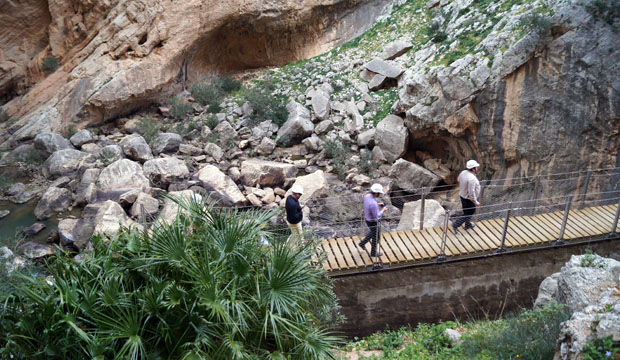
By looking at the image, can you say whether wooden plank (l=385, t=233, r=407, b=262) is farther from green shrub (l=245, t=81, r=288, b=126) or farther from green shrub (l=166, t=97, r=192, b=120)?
green shrub (l=166, t=97, r=192, b=120)

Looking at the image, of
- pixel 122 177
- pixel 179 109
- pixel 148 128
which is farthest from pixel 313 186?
pixel 179 109

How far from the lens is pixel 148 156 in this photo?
621 inches

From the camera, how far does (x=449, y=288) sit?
8.31 m

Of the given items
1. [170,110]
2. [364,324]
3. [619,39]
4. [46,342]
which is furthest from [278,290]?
[170,110]

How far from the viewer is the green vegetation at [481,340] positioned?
5.30 meters

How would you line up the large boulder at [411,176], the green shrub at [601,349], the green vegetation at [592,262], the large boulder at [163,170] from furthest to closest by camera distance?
1. the large boulder at [163,170]
2. the large boulder at [411,176]
3. the green vegetation at [592,262]
4. the green shrub at [601,349]

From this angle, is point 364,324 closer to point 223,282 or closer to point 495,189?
point 223,282

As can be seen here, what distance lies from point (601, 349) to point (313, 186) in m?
10.1

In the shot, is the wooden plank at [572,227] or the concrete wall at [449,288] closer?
the concrete wall at [449,288]

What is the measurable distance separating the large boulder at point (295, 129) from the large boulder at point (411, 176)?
4261 millimetres

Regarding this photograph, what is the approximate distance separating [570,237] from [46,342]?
902 cm

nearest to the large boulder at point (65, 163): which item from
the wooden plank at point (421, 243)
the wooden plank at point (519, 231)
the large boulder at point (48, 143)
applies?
the large boulder at point (48, 143)

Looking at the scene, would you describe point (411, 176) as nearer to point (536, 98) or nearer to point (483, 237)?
point (536, 98)

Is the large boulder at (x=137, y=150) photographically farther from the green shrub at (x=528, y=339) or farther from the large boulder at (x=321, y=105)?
the green shrub at (x=528, y=339)
